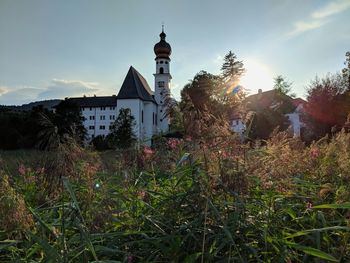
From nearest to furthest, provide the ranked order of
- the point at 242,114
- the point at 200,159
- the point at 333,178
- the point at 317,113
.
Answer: the point at 200,159, the point at 242,114, the point at 333,178, the point at 317,113

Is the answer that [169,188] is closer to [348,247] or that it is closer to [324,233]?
[324,233]

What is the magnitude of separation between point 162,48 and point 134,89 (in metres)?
13.7

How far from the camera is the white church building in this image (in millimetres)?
73250

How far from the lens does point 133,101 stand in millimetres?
72688

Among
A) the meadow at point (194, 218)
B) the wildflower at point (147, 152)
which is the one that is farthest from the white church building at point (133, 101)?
the meadow at point (194, 218)

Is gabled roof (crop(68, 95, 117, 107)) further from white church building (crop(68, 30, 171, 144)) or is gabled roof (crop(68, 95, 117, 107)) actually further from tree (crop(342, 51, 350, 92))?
tree (crop(342, 51, 350, 92))

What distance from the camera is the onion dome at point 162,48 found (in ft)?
268

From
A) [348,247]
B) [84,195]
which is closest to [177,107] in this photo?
[84,195]

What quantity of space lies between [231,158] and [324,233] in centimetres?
66

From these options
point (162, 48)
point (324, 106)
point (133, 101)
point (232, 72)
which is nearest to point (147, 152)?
point (232, 72)

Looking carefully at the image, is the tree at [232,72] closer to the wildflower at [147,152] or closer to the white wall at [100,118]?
the wildflower at [147,152]

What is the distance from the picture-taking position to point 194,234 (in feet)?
6.70

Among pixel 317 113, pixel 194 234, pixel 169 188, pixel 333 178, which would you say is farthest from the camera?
pixel 317 113

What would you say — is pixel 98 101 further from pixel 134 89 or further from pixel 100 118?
pixel 134 89
